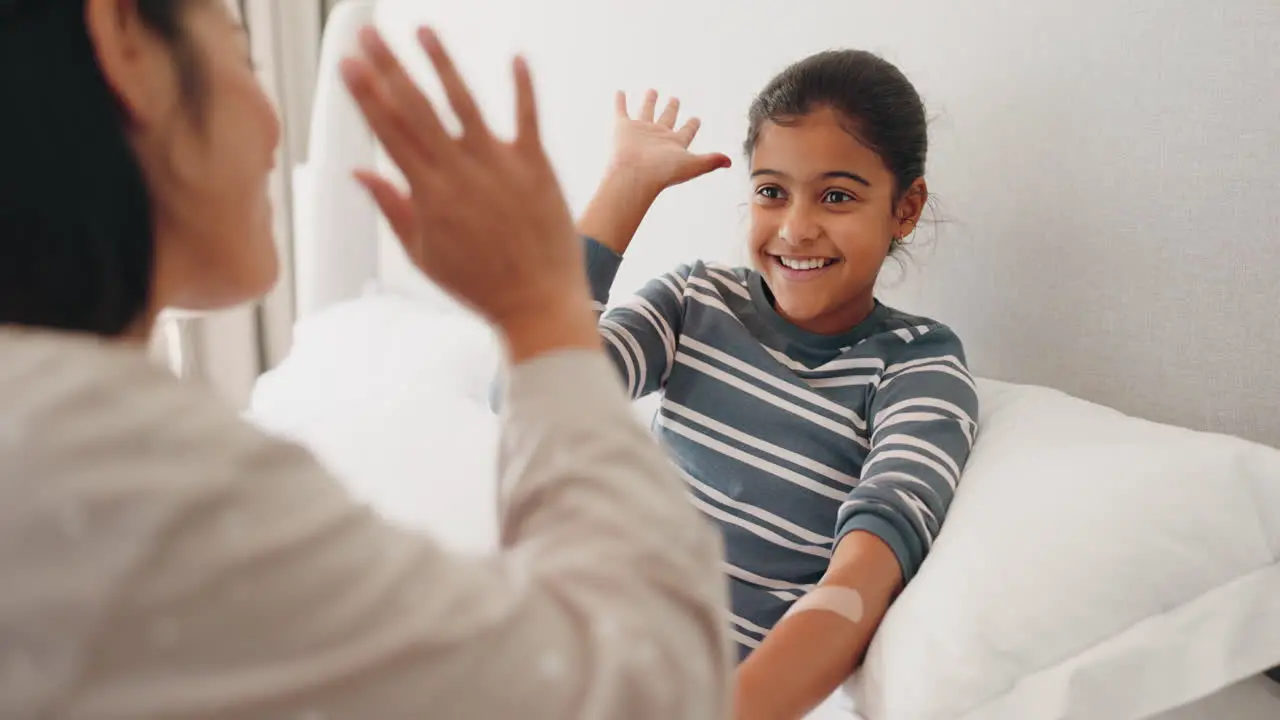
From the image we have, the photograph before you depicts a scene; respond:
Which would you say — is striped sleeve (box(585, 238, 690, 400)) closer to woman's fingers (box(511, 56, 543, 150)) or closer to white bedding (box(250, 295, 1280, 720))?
white bedding (box(250, 295, 1280, 720))

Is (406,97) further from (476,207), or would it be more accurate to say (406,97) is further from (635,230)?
(635,230)

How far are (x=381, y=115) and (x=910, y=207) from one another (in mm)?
685

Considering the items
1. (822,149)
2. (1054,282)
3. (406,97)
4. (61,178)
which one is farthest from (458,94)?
(1054,282)

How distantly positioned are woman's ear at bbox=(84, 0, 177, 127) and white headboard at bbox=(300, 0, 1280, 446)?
2.49ft

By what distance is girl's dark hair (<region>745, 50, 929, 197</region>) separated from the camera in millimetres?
888

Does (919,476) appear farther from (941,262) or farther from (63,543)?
(63,543)

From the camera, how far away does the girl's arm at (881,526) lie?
63 centimetres

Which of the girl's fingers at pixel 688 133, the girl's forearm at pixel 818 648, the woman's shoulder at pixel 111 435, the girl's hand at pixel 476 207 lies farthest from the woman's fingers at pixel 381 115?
the girl's fingers at pixel 688 133

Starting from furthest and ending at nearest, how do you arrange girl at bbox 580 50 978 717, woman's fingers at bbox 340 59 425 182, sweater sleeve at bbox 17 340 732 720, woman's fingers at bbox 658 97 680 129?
1. woman's fingers at bbox 658 97 680 129
2. girl at bbox 580 50 978 717
3. woman's fingers at bbox 340 59 425 182
4. sweater sleeve at bbox 17 340 732 720

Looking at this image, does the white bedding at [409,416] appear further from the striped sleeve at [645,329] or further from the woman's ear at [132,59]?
the woman's ear at [132,59]

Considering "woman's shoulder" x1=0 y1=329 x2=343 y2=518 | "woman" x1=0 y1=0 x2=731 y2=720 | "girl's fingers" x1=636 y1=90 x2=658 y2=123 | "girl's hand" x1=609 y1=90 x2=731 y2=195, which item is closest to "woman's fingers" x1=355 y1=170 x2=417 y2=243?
"woman" x1=0 y1=0 x2=731 y2=720

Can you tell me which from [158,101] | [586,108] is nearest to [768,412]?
[158,101]

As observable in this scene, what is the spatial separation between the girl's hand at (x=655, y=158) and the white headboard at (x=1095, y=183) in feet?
0.90

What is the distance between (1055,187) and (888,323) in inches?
7.7
